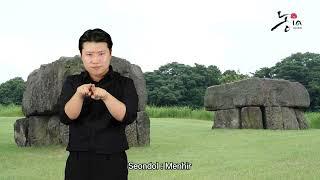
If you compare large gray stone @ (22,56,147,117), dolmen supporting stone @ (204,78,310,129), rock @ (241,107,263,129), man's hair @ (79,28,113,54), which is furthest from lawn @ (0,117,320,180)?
man's hair @ (79,28,113,54)

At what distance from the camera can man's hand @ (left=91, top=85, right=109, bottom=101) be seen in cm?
284

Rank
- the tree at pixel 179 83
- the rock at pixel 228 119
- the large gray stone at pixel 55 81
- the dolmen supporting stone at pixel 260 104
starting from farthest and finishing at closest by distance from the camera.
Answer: the tree at pixel 179 83, the rock at pixel 228 119, the dolmen supporting stone at pixel 260 104, the large gray stone at pixel 55 81

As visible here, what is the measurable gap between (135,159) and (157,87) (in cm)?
2963

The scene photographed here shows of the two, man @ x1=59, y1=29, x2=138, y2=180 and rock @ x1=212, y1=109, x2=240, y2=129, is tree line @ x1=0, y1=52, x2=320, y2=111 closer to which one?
rock @ x1=212, y1=109, x2=240, y2=129

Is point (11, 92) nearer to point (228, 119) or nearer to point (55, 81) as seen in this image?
point (228, 119)

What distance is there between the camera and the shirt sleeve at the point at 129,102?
3.03 m

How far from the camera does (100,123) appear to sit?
3.04 meters

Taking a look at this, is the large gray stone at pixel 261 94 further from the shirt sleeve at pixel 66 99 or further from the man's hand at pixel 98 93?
the man's hand at pixel 98 93

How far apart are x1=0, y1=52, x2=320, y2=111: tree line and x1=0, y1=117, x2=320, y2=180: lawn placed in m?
23.5

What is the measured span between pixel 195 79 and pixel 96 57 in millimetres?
35656

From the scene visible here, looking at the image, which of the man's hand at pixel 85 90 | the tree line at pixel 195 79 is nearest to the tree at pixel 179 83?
the tree line at pixel 195 79

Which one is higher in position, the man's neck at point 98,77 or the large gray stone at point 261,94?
the large gray stone at point 261,94

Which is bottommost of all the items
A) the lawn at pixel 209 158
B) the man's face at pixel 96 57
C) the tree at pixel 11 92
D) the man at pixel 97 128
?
the lawn at pixel 209 158

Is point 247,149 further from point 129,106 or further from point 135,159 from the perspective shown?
point 129,106
